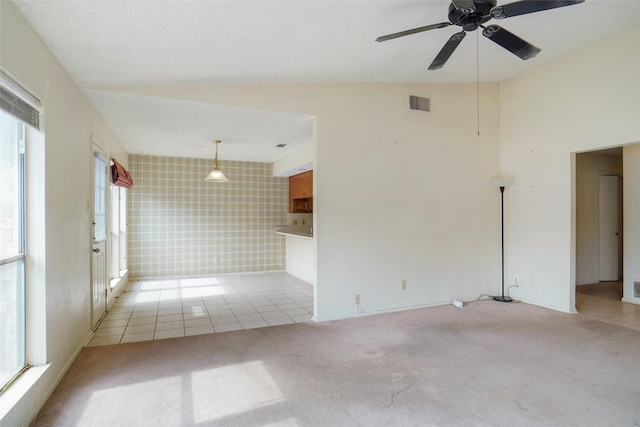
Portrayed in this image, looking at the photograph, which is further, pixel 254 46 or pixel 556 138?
pixel 556 138

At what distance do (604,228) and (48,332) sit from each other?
7632 mm

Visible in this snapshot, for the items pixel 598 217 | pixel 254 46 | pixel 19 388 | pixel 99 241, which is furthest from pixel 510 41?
pixel 598 217

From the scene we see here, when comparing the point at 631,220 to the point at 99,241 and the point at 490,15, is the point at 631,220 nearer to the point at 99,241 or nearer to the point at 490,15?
the point at 490,15

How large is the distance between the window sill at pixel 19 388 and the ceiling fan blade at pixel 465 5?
3312mm

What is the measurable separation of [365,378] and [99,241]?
3281mm

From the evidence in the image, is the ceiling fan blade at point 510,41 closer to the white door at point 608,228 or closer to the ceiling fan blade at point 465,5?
the ceiling fan blade at point 465,5

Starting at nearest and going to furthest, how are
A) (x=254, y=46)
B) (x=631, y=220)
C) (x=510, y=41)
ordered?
(x=510, y=41) → (x=254, y=46) → (x=631, y=220)

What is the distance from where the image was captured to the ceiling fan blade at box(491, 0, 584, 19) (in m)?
1.96

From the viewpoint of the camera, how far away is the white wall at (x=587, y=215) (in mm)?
5625

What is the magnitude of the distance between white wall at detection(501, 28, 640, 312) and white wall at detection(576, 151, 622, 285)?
0.78 meters

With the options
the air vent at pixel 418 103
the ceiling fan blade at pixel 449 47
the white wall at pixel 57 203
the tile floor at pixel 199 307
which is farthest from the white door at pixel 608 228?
the white wall at pixel 57 203

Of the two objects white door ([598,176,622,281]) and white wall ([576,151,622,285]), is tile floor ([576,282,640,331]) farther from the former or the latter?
white door ([598,176,622,281])

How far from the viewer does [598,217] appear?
576cm

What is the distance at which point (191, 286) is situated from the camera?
18.5ft
